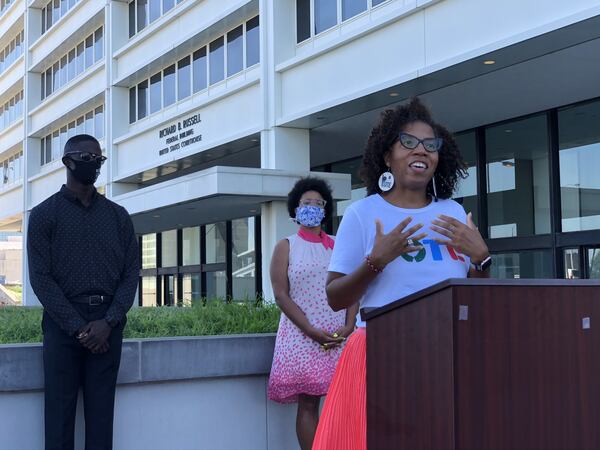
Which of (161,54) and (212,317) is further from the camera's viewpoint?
(161,54)

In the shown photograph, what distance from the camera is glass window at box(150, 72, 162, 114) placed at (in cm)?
2891

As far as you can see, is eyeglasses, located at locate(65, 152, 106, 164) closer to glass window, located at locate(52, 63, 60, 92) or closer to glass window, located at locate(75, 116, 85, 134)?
glass window, located at locate(75, 116, 85, 134)

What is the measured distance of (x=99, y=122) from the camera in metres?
34.2

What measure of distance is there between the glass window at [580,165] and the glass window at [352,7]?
4859 millimetres

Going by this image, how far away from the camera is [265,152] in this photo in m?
21.5

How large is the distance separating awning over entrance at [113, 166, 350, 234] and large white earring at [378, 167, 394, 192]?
16179 millimetres

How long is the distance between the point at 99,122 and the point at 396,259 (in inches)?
1281

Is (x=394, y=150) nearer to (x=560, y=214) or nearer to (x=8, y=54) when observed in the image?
(x=560, y=214)

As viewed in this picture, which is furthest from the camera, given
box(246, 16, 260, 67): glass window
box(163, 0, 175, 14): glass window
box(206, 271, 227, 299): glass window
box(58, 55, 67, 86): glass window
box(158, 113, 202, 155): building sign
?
box(58, 55, 67, 86): glass window

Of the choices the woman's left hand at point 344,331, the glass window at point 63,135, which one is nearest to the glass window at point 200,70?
A: the glass window at point 63,135

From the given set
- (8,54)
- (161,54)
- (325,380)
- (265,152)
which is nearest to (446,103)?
(265,152)

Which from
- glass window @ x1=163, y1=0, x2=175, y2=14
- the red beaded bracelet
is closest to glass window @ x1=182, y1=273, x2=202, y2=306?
glass window @ x1=163, y1=0, x2=175, y2=14

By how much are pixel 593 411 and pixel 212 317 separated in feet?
14.3

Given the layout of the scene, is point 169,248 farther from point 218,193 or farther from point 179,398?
point 179,398
